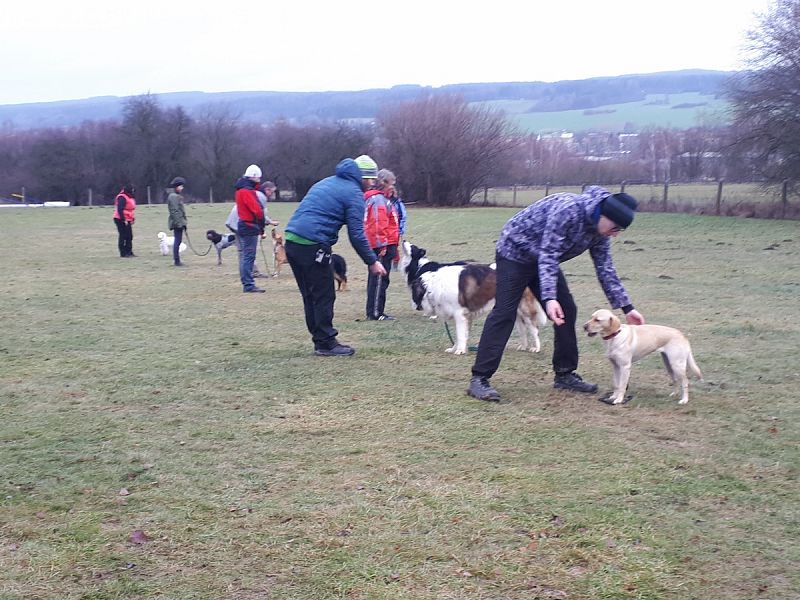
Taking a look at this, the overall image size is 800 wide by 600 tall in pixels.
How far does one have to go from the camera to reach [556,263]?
21.5ft

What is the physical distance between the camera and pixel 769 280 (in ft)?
49.6

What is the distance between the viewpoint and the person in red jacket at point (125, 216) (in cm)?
2077

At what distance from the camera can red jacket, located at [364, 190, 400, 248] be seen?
36.3 feet

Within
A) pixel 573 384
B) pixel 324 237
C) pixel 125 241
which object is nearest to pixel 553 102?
pixel 125 241

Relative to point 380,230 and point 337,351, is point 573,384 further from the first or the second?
point 380,230

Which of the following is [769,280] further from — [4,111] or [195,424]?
[4,111]

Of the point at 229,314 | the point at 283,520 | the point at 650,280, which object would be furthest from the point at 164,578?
the point at 650,280

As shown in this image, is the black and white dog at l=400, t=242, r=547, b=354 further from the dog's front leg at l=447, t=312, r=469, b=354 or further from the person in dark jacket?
the person in dark jacket

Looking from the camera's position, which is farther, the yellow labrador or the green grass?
the green grass

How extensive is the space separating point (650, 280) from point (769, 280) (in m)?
1.93

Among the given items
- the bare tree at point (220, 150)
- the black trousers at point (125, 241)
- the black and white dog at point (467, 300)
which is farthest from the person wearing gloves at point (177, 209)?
the bare tree at point (220, 150)

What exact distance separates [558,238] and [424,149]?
4589 centimetres

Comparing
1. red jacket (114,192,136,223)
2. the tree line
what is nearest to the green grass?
the tree line

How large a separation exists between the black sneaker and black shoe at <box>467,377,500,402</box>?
0.59m
